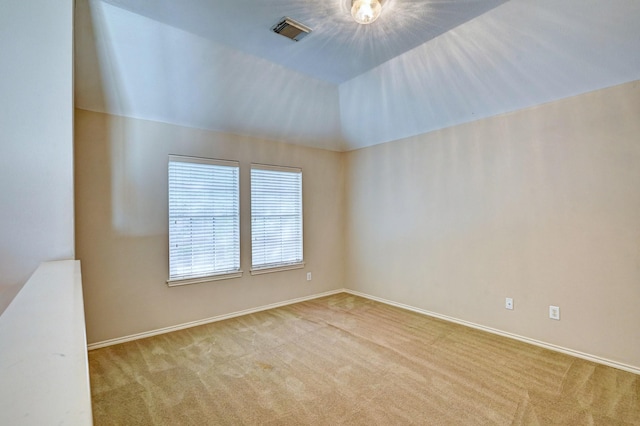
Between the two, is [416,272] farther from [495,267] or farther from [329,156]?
[329,156]

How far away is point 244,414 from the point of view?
82.0 inches

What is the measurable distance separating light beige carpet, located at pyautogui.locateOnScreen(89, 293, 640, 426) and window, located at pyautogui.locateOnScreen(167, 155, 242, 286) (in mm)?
745

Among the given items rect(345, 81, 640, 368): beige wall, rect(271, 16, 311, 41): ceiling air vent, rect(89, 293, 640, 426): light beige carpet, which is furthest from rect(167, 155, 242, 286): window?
rect(345, 81, 640, 368): beige wall

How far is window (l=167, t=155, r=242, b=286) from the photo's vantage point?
3586 millimetres

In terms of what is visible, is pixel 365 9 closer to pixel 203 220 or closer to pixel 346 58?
pixel 346 58

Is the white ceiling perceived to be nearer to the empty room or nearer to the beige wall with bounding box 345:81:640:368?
the empty room

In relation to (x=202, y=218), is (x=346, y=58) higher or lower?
higher

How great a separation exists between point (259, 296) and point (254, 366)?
156 cm

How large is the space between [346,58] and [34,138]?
2.78m

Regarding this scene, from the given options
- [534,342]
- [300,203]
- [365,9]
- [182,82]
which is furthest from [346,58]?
[534,342]

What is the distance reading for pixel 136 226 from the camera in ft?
11.0

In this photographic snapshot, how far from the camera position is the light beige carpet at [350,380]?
6.77ft

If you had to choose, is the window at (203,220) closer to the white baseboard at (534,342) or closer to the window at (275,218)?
the window at (275,218)

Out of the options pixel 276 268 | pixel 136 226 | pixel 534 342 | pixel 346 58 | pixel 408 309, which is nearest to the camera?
pixel 534 342
